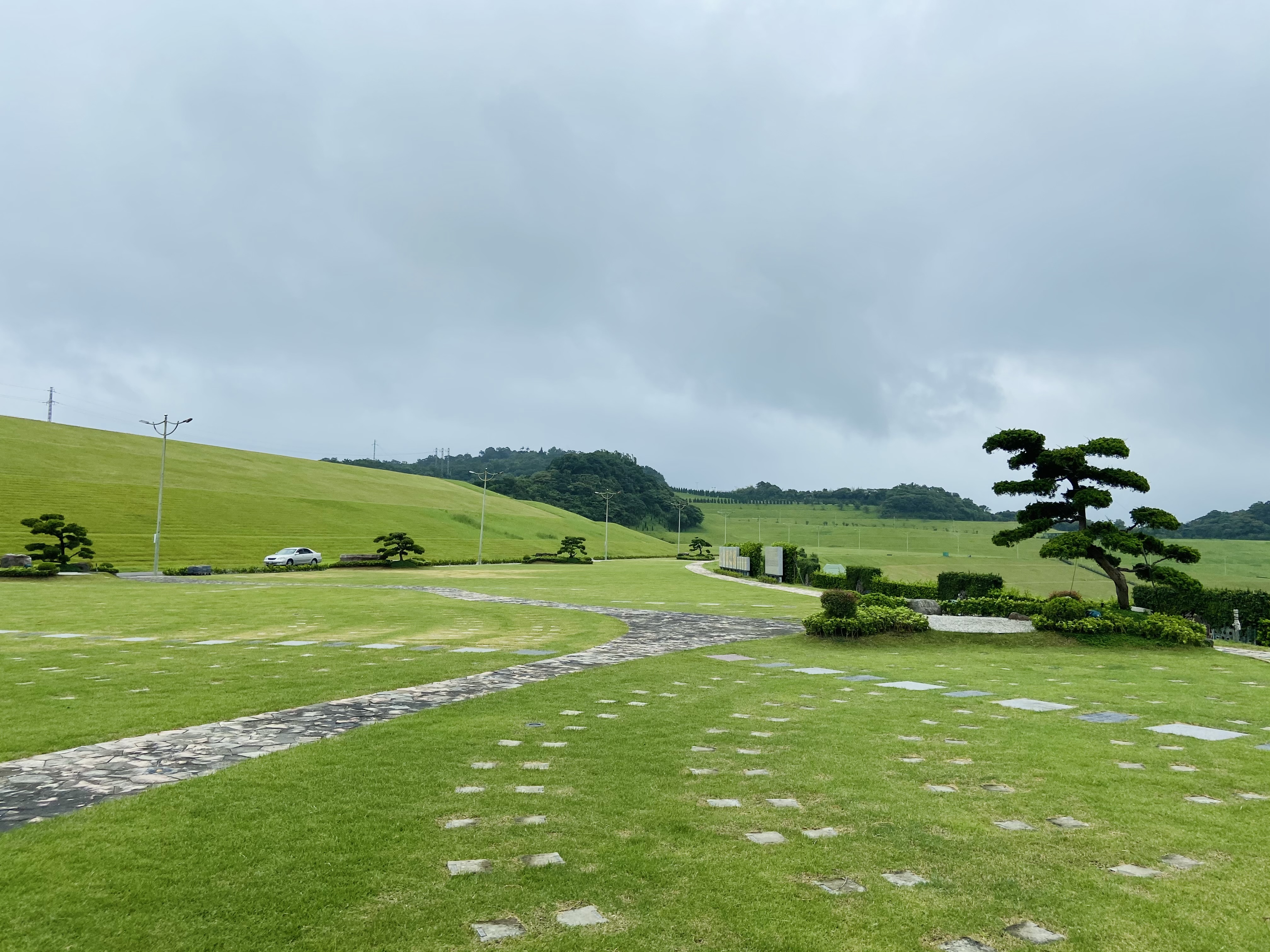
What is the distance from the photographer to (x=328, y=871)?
415cm

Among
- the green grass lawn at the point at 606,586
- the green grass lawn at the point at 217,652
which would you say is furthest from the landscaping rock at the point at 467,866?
the green grass lawn at the point at 606,586

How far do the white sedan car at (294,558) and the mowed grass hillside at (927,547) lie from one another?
4116 cm

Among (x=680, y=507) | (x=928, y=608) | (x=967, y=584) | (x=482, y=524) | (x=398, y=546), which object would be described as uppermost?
(x=680, y=507)

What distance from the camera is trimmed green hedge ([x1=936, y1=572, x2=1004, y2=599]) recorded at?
78.7 feet

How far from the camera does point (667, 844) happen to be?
4582 millimetres

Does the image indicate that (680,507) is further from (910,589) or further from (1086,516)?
(1086,516)

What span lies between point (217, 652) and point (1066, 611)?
18383 mm

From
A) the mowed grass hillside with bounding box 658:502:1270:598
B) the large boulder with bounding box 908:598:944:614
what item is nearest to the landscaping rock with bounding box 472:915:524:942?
the large boulder with bounding box 908:598:944:614

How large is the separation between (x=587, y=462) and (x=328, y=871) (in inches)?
6090

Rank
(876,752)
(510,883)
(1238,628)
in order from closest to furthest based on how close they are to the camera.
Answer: (510,883), (876,752), (1238,628)

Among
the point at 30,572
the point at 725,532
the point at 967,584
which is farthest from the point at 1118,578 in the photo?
the point at 725,532

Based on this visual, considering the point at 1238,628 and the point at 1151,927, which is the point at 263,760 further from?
the point at 1238,628

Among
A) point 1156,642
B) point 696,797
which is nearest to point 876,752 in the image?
point 696,797

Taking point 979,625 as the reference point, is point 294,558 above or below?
above
